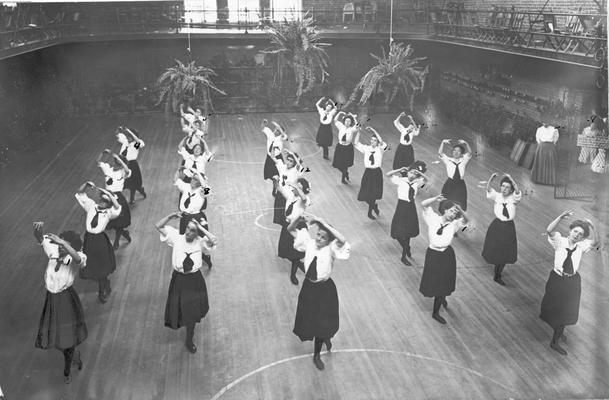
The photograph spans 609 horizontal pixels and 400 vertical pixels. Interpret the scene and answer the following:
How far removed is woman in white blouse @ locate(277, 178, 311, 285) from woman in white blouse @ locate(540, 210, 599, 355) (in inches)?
97.3

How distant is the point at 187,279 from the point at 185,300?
0.18m

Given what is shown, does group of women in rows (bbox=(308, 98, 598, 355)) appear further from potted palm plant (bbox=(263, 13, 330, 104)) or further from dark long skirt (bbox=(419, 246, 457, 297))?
potted palm plant (bbox=(263, 13, 330, 104))

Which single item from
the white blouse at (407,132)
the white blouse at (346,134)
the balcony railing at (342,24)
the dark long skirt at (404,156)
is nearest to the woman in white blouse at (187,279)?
the white blouse at (407,132)

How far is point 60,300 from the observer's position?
17.3 ft

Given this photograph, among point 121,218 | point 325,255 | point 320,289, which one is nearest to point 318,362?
point 320,289

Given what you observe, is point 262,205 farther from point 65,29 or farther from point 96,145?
point 65,29

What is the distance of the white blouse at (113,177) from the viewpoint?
8047 millimetres

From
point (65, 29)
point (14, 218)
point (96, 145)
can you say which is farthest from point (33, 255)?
point (65, 29)

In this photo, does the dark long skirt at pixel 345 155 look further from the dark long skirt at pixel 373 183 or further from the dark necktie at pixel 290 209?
→ the dark necktie at pixel 290 209

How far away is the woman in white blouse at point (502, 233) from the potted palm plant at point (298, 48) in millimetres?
10026

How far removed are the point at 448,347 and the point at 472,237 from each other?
3.09 m

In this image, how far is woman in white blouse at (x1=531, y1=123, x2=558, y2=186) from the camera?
36.8 ft

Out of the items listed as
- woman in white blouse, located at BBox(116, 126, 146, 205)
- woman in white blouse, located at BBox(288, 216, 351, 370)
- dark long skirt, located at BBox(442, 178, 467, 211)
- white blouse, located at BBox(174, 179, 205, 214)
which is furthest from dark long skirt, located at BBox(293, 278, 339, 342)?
woman in white blouse, located at BBox(116, 126, 146, 205)

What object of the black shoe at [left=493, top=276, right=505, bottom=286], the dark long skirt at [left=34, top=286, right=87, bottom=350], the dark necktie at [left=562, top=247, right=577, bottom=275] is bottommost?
the black shoe at [left=493, top=276, right=505, bottom=286]
